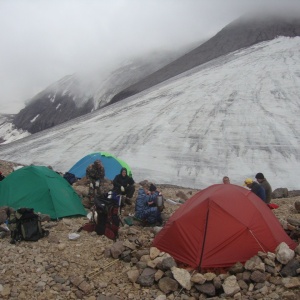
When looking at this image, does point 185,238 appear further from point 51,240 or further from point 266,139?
point 266,139

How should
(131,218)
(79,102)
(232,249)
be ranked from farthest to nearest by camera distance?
(79,102)
(131,218)
(232,249)

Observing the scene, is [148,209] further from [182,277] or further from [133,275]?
[182,277]

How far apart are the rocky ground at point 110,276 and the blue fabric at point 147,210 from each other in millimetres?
1589

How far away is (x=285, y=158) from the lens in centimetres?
1733

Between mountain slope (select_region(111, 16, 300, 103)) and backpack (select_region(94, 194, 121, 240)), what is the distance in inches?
1571

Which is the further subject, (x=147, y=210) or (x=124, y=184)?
(x=124, y=184)

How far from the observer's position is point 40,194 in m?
9.70

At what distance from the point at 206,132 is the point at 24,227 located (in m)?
15.2

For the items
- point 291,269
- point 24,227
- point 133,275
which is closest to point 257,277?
point 291,269

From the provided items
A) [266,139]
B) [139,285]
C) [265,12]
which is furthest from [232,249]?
[265,12]

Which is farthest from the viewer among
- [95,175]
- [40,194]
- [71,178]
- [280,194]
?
[71,178]

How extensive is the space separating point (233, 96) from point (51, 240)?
20690mm

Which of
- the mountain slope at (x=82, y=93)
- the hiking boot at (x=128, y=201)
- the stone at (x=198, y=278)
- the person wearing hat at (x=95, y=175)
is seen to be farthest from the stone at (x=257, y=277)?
the mountain slope at (x=82, y=93)

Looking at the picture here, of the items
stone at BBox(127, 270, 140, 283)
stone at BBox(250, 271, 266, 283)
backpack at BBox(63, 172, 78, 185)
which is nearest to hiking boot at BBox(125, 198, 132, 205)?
backpack at BBox(63, 172, 78, 185)
